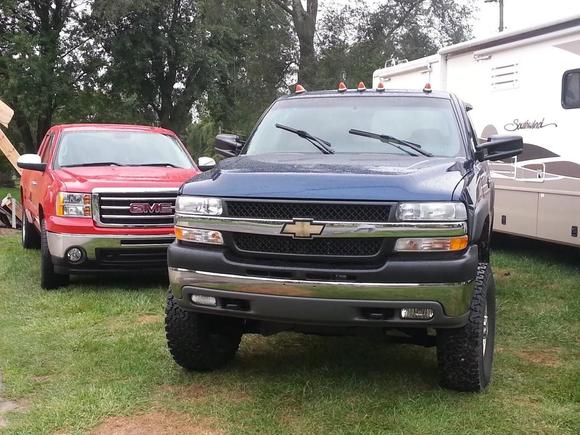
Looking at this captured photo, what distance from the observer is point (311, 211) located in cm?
380

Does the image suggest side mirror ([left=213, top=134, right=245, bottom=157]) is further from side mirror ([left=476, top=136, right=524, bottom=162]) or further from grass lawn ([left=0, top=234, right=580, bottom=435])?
side mirror ([left=476, top=136, right=524, bottom=162])

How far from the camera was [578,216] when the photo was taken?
7.78 m

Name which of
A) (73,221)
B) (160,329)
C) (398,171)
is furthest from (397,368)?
(73,221)

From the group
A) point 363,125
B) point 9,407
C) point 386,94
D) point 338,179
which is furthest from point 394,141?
point 9,407

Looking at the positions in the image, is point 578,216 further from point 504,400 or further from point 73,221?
point 73,221

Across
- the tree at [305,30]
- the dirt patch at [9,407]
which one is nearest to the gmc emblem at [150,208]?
the dirt patch at [9,407]

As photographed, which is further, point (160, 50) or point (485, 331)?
point (160, 50)

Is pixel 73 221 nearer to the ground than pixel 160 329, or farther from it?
Answer: farther from it

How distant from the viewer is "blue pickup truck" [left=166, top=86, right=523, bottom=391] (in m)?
3.68

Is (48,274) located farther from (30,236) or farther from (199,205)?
(199,205)

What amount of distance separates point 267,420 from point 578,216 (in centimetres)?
530

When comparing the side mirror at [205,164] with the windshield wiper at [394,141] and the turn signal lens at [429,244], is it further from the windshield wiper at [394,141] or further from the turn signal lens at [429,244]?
the turn signal lens at [429,244]

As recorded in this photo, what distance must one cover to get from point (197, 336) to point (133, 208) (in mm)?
2860

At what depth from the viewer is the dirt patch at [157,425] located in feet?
12.4
